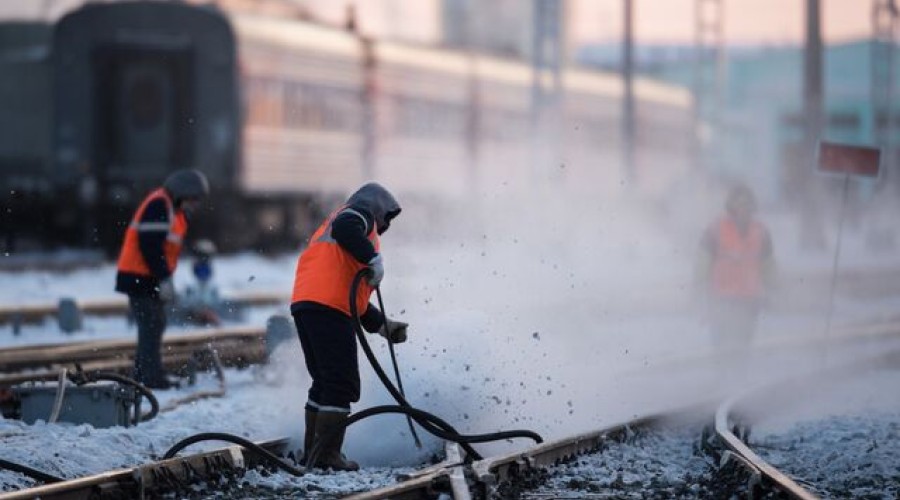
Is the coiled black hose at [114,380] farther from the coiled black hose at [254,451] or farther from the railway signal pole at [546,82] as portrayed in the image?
the railway signal pole at [546,82]

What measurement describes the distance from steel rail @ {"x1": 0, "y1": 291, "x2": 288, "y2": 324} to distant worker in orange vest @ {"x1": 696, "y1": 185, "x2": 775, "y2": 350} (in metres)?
6.61

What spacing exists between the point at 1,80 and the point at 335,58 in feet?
32.3

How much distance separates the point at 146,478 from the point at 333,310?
1.44 m

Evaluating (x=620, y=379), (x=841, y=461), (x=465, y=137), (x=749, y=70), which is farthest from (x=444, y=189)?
(x=749, y=70)

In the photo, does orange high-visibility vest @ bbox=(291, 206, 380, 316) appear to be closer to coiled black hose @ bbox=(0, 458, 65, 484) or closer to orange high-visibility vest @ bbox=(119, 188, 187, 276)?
coiled black hose @ bbox=(0, 458, 65, 484)

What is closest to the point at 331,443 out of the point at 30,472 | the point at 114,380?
the point at 30,472

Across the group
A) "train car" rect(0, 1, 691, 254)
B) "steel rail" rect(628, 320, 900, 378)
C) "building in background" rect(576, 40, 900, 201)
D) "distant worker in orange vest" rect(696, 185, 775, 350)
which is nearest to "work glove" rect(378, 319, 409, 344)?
"distant worker in orange vest" rect(696, 185, 775, 350)

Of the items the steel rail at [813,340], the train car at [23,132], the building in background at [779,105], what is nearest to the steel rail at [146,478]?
the steel rail at [813,340]

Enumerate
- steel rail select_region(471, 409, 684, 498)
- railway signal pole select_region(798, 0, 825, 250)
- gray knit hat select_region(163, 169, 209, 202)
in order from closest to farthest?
1. steel rail select_region(471, 409, 684, 498)
2. gray knit hat select_region(163, 169, 209, 202)
3. railway signal pole select_region(798, 0, 825, 250)

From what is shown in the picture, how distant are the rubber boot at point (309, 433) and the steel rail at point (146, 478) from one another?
0.38 m

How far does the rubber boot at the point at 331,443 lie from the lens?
8.34m

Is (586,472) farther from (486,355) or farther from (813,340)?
(813,340)

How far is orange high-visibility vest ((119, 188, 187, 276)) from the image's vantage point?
12078mm

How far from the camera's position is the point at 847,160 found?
15.9 m
